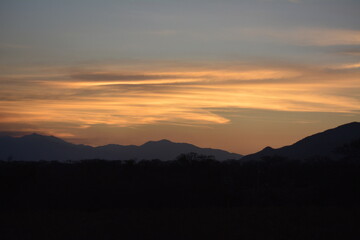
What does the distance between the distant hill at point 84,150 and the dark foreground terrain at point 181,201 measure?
7196 centimetres

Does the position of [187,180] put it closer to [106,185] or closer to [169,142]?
[106,185]

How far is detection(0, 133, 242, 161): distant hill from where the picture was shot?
412 feet

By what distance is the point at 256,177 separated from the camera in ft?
142

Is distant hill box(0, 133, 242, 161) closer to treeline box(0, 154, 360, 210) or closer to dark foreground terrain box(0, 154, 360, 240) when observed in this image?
dark foreground terrain box(0, 154, 360, 240)

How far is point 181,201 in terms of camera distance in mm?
31938

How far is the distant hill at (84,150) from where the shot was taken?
412 ft

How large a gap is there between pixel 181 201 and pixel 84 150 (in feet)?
394

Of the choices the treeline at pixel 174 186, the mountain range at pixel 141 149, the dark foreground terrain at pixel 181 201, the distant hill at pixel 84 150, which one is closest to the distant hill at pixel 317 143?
the mountain range at pixel 141 149

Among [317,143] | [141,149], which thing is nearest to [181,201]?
[317,143]

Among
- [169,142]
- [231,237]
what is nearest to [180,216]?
[231,237]

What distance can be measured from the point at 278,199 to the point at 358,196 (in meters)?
5.78

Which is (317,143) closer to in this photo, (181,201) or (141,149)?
(141,149)

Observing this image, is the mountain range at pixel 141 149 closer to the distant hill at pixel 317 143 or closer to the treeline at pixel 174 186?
the distant hill at pixel 317 143

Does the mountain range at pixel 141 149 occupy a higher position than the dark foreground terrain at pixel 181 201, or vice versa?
the mountain range at pixel 141 149
